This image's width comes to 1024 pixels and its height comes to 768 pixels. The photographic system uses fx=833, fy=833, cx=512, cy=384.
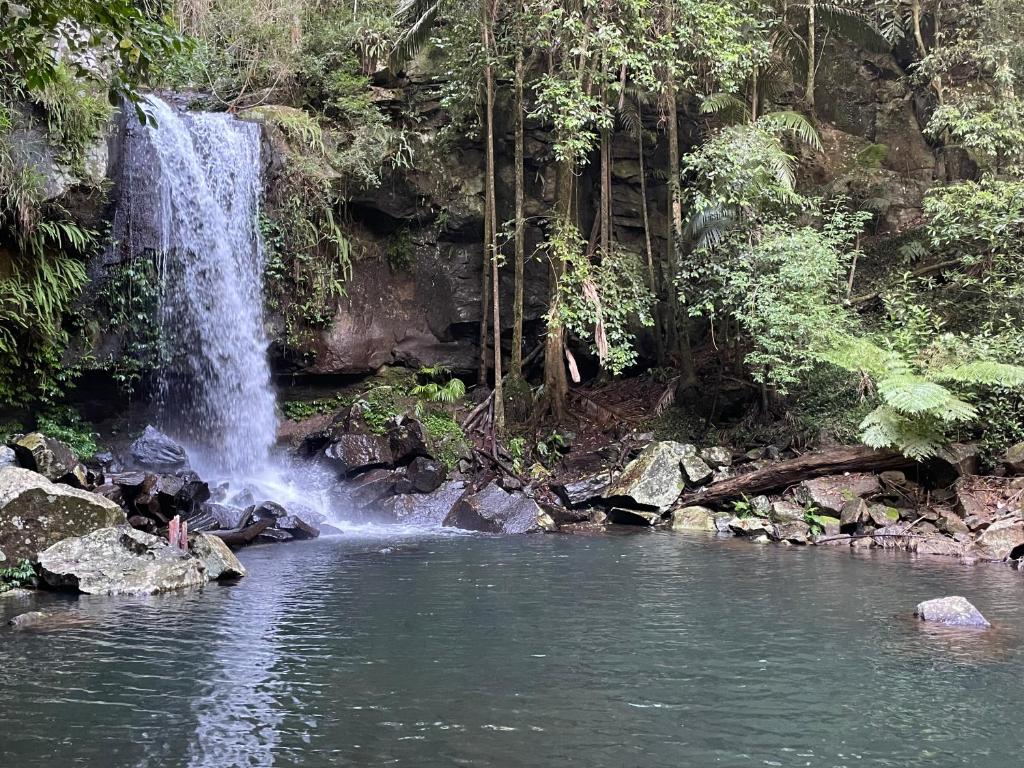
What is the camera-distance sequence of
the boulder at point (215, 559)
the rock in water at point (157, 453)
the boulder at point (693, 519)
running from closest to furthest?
the boulder at point (215, 559) < the rock in water at point (157, 453) < the boulder at point (693, 519)

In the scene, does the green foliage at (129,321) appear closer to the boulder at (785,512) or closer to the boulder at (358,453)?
the boulder at (358,453)

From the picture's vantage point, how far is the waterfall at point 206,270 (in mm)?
14633

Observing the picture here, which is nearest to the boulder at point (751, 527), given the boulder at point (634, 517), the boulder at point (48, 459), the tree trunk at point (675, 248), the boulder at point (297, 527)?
the boulder at point (634, 517)

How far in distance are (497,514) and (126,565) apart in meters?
6.09

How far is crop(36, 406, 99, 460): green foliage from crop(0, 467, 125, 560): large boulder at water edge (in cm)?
464

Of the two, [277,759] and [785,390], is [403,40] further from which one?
[277,759]

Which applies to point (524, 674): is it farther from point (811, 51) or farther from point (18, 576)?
point (811, 51)

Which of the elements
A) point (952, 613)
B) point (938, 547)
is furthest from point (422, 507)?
point (952, 613)

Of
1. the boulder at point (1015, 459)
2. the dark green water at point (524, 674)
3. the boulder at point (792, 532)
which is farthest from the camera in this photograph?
the boulder at point (1015, 459)

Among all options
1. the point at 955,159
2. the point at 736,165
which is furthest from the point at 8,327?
the point at 955,159

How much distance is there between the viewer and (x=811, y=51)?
1895 centimetres

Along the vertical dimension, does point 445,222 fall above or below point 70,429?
above

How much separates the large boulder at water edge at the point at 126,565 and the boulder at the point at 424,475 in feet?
17.9

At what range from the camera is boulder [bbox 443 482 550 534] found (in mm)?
13031
